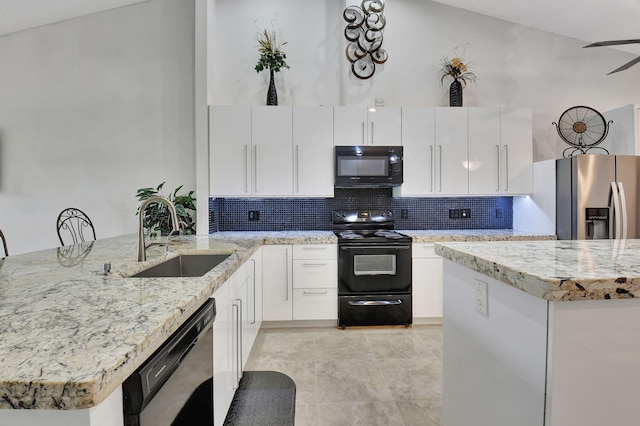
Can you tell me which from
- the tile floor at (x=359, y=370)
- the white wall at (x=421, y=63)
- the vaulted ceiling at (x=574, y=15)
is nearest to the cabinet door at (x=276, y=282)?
the tile floor at (x=359, y=370)

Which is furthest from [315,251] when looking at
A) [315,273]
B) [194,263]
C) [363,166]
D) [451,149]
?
[451,149]

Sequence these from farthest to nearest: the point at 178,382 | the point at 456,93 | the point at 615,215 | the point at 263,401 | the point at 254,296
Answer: the point at 456,93 → the point at 615,215 → the point at 254,296 → the point at 263,401 → the point at 178,382

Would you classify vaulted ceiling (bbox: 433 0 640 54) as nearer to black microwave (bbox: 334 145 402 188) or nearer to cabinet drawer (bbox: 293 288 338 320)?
black microwave (bbox: 334 145 402 188)

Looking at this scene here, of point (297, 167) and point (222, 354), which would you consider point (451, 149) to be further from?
point (222, 354)

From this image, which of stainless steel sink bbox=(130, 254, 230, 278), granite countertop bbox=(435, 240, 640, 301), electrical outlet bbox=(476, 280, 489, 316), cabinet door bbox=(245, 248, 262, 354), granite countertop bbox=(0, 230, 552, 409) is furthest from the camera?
cabinet door bbox=(245, 248, 262, 354)

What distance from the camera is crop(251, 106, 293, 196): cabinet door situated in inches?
127

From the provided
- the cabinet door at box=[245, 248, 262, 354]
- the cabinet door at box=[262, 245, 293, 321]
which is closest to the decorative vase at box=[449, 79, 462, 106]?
the cabinet door at box=[262, 245, 293, 321]

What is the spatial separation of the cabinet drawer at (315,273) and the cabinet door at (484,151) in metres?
1.72

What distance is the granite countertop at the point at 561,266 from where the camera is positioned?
84 cm

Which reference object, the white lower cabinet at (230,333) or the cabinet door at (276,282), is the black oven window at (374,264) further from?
the white lower cabinet at (230,333)

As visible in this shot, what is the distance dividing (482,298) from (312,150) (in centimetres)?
240

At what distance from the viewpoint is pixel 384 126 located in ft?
10.9

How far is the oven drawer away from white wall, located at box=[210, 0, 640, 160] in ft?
6.87

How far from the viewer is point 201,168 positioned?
3.19 metres
